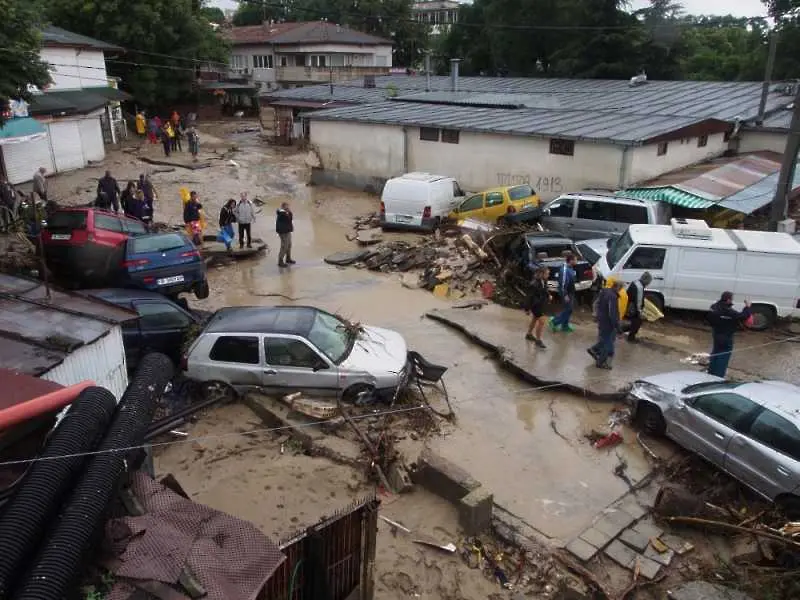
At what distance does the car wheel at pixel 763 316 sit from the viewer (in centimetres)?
1272

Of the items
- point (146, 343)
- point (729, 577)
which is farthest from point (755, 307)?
point (146, 343)

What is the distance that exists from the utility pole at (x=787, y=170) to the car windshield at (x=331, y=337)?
36.5 feet

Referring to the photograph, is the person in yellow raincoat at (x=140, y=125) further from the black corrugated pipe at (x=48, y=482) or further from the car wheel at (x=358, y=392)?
the black corrugated pipe at (x=48, y=482)

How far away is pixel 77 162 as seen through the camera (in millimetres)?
26812

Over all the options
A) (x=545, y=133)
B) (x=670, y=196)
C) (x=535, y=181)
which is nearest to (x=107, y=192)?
(x=535, y=181)

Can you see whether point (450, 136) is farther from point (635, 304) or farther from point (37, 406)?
point (37, 406)

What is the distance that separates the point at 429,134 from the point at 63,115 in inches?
571

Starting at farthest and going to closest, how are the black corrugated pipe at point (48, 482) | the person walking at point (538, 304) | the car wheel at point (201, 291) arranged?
the car wheel at point (201, 291) < the person walking at point (538, 304) < the black corrugated pipe at point (48, 482)

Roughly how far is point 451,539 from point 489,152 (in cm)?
1780

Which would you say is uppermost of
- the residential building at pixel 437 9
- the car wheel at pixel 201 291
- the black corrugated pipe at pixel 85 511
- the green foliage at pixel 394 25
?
the residential building at pixel 437 9

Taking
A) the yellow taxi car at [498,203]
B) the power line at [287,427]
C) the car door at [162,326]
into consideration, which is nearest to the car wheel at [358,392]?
the power line at [287,427]

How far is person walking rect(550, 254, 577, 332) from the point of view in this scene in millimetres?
12641

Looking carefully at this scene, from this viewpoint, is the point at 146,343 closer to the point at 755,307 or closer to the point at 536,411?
the point at 536,411

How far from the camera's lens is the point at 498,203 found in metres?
19.1
